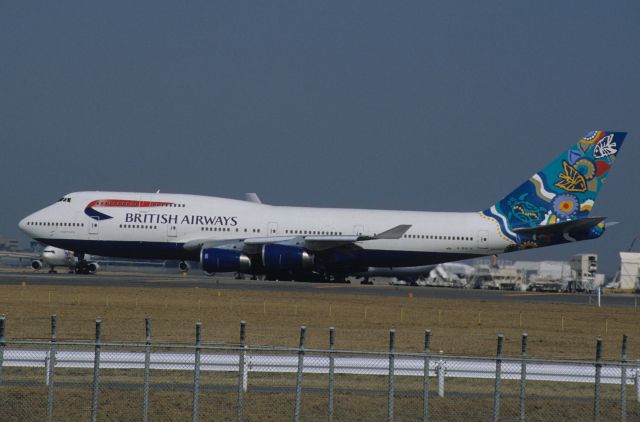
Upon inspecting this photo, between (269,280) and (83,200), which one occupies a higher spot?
(83,200)

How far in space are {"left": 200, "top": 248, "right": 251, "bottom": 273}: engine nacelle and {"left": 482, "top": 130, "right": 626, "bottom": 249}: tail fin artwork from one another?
14.6 meters

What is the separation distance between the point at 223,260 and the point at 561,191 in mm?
Result: 20282

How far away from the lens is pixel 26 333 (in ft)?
91.1

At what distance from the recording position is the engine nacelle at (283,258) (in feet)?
188

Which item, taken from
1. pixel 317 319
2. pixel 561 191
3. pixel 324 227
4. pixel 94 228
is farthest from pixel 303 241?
pixel 317 319

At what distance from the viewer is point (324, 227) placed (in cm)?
6031

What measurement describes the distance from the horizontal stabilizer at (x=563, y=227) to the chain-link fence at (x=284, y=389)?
3801 cm

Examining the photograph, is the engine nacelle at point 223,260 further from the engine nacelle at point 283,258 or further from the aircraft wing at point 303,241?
the engine nacelle at point 283,258

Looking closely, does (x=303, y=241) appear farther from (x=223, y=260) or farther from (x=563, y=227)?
(x=563, y=227)

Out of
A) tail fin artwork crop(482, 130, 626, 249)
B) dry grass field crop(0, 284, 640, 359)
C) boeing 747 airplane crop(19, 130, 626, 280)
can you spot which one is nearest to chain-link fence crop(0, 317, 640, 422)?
dry grass field crop(0, 284, 640, 359)

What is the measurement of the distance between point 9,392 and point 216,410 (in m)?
3.67

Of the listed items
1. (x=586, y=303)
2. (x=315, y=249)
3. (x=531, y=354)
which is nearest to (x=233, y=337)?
(x=531, y=354)

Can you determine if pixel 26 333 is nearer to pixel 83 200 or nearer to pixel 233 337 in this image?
pixel 233 337

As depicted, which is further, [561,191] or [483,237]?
[561,191]
